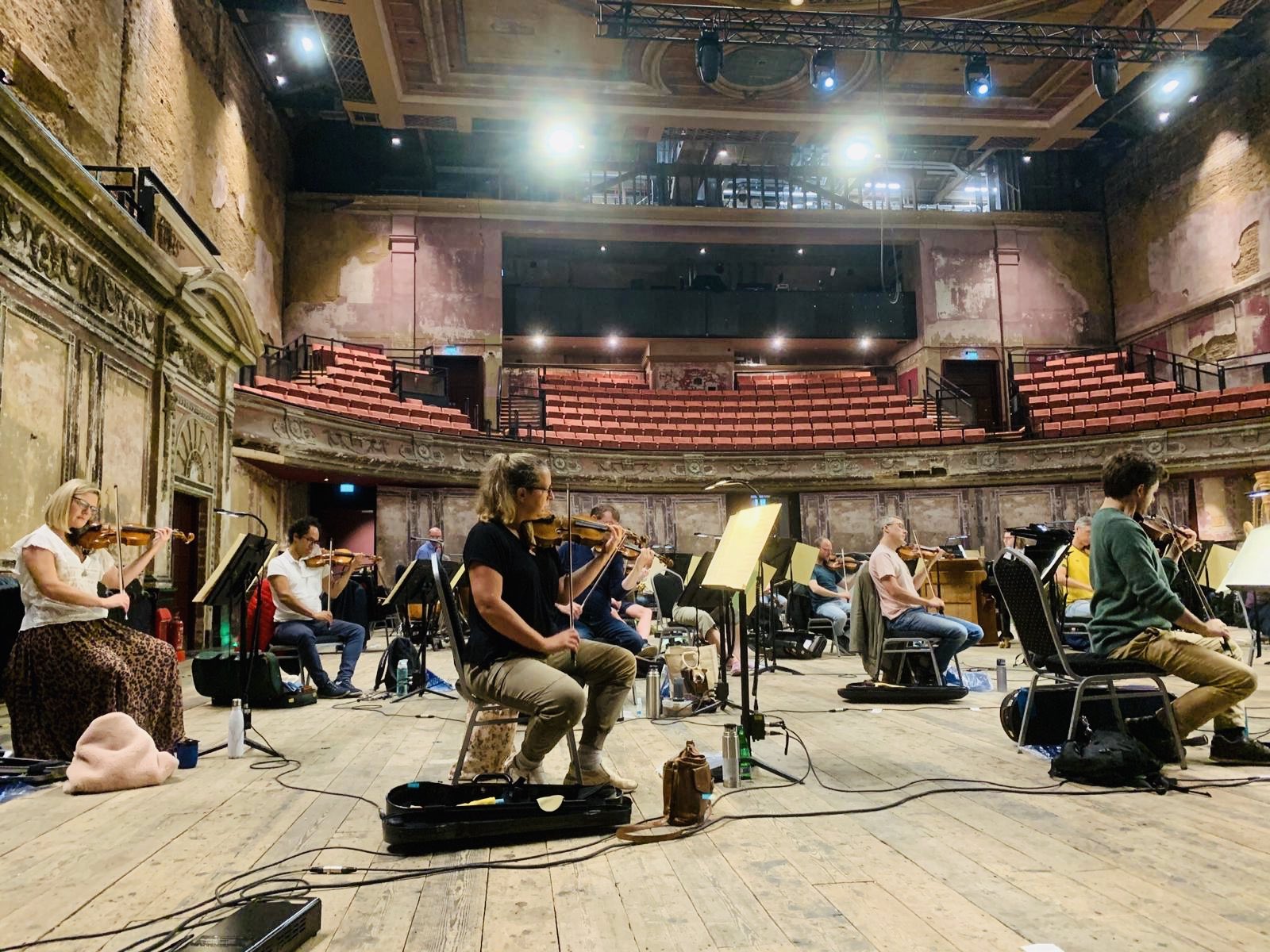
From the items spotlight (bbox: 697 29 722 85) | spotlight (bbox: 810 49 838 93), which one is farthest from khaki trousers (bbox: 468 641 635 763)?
spotlight (bbox: 810 49 838 93)

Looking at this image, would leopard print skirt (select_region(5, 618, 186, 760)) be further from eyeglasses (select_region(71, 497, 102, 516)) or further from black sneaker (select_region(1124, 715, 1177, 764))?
black sneaker (select_region(1124, 715, 1177, 764))

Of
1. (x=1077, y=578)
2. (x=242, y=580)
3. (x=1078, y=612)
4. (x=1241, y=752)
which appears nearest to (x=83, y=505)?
(x=242, y=580)

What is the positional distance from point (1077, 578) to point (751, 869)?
16.8ft

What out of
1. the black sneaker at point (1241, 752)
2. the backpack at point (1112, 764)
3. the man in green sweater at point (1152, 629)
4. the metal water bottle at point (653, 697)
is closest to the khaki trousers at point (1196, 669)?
the man in green sweater at point (1152, 629)

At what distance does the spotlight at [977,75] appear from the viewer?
11359mm

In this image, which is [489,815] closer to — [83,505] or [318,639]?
[83,505]

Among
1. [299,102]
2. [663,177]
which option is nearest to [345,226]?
[299,102]

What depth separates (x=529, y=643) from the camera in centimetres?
268

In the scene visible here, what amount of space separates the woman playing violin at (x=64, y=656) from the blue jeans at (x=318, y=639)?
71.1 inches

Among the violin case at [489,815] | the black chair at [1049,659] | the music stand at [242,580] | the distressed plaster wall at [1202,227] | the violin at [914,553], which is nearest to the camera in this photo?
the violin case at [489,815]

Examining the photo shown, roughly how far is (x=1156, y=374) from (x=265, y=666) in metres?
16.7

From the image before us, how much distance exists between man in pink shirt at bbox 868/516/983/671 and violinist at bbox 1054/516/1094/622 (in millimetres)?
1186

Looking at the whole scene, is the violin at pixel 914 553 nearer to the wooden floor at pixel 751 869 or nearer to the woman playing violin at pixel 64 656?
the wooden floor at pixel 751 869

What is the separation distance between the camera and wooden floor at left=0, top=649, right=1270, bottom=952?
1.75 metres
